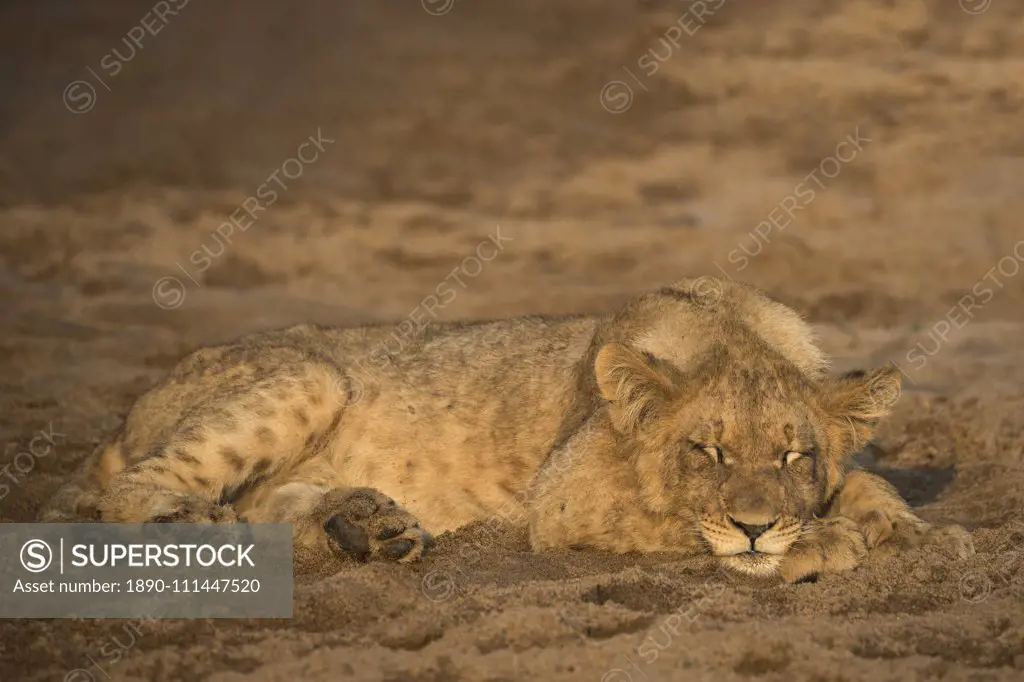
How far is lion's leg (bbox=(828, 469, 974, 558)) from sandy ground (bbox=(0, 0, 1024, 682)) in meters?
0.15

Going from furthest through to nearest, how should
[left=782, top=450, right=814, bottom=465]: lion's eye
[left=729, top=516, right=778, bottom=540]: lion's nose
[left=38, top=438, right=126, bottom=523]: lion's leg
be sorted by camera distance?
[left=38, top=438, right=126, bottom=523]: lion's leg → [left=782, top=450, right=814, bottom=465]: lion's eye → [left=729, top=516, right=778, bottom=540]: lion's nose

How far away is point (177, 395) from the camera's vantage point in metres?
8.06

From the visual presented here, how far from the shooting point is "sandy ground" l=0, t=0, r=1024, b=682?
7371 mm

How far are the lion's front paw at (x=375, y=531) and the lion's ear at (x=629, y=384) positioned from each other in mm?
1153

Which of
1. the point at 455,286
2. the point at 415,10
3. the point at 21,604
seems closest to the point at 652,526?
the point at 21,604

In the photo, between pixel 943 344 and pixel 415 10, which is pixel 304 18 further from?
pixel 943 344

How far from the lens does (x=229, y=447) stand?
24.5ft

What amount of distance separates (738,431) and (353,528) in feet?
6.27

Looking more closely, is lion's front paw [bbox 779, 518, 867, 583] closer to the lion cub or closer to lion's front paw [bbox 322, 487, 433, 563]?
the lion cub

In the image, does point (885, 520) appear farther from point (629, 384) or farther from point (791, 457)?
Result: point (629, 384)

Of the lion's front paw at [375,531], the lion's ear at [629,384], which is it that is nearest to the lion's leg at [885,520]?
the lion's ear at [629,384]

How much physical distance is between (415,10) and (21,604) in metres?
14.9

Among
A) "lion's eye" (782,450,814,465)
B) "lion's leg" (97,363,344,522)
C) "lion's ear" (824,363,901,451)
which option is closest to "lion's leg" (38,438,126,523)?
"lion's leg" (97,363,344,522)

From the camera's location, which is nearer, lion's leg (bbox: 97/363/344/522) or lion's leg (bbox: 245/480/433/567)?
lion's leg (bbox: 245/480/433/567)
